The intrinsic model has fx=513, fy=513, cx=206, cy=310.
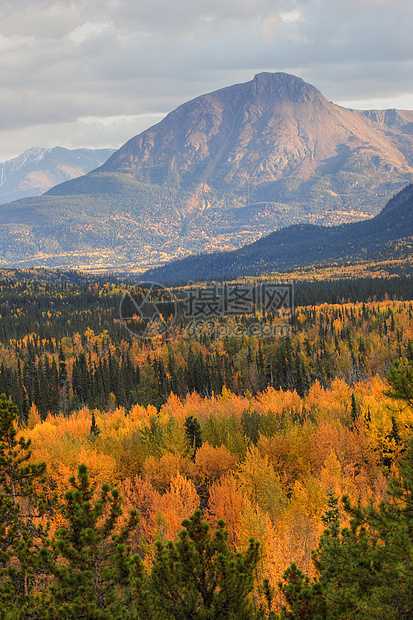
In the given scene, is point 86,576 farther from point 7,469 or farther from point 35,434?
point 35,434

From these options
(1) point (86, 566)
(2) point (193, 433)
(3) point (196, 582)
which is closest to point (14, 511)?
(1) point (86, 566)

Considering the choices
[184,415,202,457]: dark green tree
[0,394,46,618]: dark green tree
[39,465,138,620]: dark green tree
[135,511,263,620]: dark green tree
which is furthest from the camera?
[184,415,202,457]: dark green tree

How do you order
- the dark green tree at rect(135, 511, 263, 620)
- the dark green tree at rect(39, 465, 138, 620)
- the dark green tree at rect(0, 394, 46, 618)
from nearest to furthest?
the dark green tree at rect(39, 465, 138, 620) → the dark green tree at rect(135, 511, 263, 620) → the dark green tree at rect(0, 394, 46, 618)

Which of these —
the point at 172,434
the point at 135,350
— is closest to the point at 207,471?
the point at 172,434

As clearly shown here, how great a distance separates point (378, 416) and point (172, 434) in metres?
24.9

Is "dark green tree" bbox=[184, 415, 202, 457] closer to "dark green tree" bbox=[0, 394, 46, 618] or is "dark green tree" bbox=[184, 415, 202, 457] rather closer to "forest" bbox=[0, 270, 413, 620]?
"forest" bbox=[0, 270, 413, 620]

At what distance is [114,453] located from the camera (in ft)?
200

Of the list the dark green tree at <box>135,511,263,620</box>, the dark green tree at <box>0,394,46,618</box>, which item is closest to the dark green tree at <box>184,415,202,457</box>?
the dark green tree at <box>0,394,46,618</box>

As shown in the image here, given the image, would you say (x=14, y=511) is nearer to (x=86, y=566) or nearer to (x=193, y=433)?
(x=86, y=566)

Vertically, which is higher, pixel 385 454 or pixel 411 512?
pixel 411 512

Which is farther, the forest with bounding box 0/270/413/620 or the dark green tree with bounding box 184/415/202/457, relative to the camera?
the dark green tree with bounding box 184/415/202/457

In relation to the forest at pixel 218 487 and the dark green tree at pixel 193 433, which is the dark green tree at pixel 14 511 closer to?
the forest at pixel 218 487

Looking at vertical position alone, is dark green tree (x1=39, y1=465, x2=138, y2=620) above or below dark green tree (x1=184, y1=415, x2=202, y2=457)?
above

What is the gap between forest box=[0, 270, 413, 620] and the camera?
17578 millimetres
